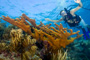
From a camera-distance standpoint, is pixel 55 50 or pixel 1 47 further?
pixel 55 50

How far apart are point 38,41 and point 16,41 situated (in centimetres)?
134

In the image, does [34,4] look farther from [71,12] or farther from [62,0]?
[71,12]

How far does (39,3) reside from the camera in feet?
58.9

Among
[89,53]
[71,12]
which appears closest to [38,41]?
[71,12]

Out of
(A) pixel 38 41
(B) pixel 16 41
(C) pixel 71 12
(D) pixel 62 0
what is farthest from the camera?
(D) pixel 62 0

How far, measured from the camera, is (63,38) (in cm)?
269

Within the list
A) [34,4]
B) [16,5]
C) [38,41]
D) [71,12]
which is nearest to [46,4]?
Answer: [34,4]

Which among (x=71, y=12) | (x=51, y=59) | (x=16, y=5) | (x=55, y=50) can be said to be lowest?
(x=51, y=59)

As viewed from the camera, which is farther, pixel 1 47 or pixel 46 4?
pixel 46 4

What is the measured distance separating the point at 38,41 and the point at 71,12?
308 cm

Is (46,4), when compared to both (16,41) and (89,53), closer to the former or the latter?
(89,53)

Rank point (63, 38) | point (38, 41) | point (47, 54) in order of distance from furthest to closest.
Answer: point (38, 41) → point (63, 38) → point (47, 54)

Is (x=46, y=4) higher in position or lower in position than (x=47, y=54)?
higher

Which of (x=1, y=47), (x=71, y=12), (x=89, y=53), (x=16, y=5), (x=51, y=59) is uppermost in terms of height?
(x=16, y=5)
